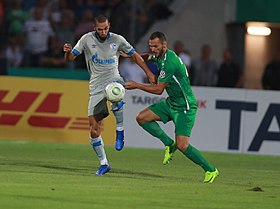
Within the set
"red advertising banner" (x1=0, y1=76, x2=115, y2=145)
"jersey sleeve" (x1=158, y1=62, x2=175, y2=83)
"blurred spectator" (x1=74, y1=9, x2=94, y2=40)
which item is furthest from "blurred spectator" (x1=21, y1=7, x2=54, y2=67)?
"jersey sleeve" (x1=158, y1=62, x2=175, y2=83)

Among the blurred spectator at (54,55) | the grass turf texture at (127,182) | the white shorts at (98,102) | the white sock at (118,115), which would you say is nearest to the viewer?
the grass turf texture at (127,182)

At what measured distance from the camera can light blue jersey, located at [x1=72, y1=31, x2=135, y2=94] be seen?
50.0ft

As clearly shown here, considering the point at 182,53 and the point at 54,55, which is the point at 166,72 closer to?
the point at 182,53

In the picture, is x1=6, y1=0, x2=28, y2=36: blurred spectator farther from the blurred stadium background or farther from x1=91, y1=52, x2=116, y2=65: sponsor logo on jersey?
x1=91, y1=52, x2=116, y2=65: sponsor logo on jersey

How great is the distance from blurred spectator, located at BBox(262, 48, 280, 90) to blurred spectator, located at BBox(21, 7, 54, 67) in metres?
5.14

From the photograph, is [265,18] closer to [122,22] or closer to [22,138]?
[122,22]

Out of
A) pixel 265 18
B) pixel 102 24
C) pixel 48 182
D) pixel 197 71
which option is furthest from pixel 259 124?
pixel 48 182

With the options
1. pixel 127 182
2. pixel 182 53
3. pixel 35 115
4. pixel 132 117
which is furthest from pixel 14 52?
pixel 127 182

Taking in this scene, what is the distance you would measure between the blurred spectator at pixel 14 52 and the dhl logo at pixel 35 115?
286 centimetres

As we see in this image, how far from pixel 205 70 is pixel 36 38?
13.3ft

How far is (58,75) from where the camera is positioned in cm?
2441

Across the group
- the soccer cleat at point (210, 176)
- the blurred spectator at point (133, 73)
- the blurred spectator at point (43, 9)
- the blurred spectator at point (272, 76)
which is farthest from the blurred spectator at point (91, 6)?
the soccer cleat at point (210, 176)

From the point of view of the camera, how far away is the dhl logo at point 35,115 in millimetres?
21469

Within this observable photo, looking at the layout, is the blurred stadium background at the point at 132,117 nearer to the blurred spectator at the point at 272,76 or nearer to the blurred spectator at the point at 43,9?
the blurred spectator at the point at 43,9
